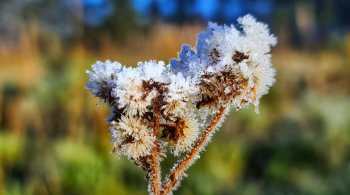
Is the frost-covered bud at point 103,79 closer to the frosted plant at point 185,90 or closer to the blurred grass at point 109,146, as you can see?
the frosted plant at point 185,90

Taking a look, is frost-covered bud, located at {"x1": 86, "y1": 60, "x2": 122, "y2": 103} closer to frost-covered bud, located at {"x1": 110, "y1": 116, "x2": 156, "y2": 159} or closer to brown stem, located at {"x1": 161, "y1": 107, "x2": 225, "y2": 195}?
frost-covered bud, located at {"x1": 110, "y1": 116, "x2": 156, "y2": 159}

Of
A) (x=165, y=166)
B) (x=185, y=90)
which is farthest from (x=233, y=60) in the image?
(x=165, y=166)

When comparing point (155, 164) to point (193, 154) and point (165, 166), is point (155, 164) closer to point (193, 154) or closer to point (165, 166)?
point (193, 154)

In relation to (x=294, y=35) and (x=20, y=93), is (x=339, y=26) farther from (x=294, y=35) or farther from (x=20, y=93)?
(x=20, y=93)

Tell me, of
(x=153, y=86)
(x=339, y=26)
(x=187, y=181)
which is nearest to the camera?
(x=153, y=86)

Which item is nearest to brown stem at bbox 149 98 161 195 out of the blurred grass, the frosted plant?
the frosted plant

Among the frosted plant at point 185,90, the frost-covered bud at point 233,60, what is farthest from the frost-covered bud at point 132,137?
the frost-covered bud at point 233,60

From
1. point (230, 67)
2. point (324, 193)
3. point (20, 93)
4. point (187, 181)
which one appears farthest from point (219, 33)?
point (20, 93)
